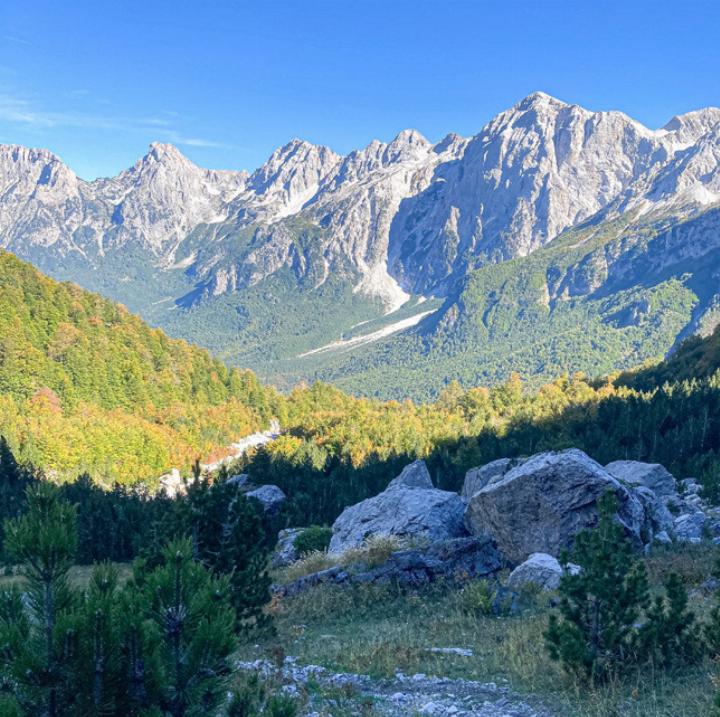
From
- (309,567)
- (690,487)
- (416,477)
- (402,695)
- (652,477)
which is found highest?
(402,695)

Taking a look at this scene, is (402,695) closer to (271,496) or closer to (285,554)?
(285,554)

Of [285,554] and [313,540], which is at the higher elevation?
[313,540]

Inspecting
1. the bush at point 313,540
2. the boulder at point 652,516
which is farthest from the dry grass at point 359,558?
the boulder at point 652,516

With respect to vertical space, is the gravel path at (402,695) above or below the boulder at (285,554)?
above

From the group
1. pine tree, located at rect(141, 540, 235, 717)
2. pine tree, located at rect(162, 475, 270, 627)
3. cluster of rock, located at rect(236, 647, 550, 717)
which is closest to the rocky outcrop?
pine tree, located at rect(162, 475, 270, 627)

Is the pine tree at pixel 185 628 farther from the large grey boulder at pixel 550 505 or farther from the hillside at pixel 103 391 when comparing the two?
the hillside at pixel 103 391

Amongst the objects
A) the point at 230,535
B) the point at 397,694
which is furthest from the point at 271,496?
the point at 397,694

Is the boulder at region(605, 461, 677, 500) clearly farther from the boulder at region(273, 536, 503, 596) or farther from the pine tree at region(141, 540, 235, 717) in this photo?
the pine tree at region(141, 540, 235, 717)

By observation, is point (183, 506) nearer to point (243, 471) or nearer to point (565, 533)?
point (565, 533)

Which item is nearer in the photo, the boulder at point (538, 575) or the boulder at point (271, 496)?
the boulder at point (538, 575)

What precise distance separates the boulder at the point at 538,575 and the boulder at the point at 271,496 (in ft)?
161

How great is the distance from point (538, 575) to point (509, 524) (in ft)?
23.6

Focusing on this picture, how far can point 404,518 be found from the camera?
34531 mm

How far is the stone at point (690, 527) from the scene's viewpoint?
3420 centimetres
